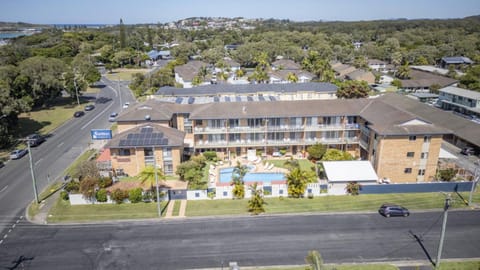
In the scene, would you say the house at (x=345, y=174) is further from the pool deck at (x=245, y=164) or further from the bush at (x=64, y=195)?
the bush at (x=64, y=195)

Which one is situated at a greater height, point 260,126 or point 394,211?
point 260,126

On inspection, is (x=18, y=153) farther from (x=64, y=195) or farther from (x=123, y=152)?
(x=123, y=152)

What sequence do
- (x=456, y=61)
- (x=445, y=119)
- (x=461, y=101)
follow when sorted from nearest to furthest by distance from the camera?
(x=445, y=119), (x=461, y=101), (x=456, y=61)

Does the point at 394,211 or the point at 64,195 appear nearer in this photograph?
the point at 394,211

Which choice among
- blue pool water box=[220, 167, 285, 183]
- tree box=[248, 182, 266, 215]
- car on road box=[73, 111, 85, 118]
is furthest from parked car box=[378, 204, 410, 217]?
car on road box=[73, 111, 85, 118]

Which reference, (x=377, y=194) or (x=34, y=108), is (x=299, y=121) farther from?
(x=34, y=108)

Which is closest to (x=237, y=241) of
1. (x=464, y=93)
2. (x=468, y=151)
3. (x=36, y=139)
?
(x=468, y=151)

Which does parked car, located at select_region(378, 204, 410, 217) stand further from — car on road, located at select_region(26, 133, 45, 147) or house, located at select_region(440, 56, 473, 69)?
house, located at select_region(440, 56, 473, 69)
